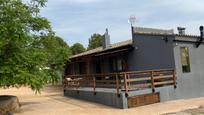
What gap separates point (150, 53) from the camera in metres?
21.9

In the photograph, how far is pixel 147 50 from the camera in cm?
2216

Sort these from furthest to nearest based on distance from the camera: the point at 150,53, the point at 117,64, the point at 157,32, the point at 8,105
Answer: the point at 157,32 → the point at 117,64 → the point at 150,53 → the point at 8,105

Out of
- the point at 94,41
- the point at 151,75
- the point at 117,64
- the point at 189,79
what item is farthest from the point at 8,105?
the point at 94,41

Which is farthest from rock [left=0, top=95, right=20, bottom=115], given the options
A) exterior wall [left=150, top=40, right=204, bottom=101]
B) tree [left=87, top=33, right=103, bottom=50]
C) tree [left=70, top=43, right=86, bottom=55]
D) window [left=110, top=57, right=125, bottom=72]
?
tree [left=70, top=43, right=86, bottom=55]

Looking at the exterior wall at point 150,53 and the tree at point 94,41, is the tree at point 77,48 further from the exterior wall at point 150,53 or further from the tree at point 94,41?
the exterior wall at point 150,53

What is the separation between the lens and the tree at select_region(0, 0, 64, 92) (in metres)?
16.1

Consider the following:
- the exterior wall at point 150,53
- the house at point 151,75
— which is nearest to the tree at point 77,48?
the house at point 151,75

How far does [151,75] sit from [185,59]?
10.9ft

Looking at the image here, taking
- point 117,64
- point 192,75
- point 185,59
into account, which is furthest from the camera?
point 117,64

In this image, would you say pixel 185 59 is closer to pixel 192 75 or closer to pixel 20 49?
pixel 192 75

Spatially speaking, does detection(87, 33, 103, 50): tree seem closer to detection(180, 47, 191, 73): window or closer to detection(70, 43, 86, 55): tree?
detection(70, 43, 86, 55): tree

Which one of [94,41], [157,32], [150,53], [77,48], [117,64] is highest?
[94,41]

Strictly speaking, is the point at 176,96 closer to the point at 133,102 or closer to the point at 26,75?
the point at 133,102

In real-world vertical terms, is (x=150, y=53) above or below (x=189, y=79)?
above
